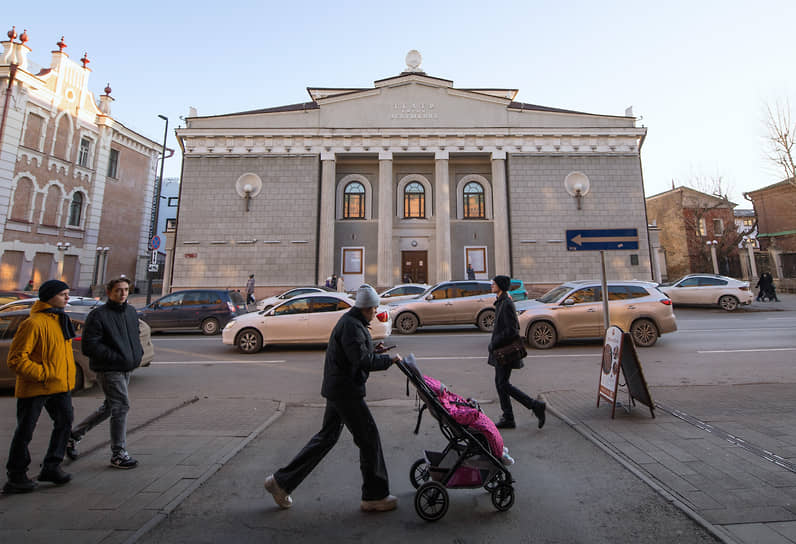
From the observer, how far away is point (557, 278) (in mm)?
25969

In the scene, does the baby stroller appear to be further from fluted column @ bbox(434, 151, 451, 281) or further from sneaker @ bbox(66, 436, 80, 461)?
fluted column @ bbox(434, 151, 451, 281)

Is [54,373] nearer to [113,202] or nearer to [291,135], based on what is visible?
[291,135]

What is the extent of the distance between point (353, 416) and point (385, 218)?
24087 mm

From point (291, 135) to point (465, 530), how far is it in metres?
27.9

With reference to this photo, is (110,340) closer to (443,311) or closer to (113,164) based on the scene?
(443,311)

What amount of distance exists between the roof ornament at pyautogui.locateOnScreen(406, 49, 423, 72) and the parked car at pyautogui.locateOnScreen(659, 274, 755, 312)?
80.2 ft

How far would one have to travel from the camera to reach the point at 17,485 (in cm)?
341

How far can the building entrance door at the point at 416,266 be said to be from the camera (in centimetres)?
2781

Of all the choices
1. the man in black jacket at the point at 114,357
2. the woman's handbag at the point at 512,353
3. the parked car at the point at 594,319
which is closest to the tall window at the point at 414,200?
the parked car at the point at 594,319

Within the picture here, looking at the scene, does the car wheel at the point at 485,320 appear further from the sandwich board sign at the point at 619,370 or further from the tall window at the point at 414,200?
the tall window at the point at 414,200

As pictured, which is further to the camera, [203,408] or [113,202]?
[113,202]

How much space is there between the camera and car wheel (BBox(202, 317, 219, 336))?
14.3 metres

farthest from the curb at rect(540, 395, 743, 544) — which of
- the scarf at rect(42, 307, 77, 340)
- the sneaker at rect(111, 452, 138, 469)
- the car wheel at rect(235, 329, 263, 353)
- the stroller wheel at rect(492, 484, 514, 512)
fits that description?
the car wheel at rect(235, 329, 263, 353)

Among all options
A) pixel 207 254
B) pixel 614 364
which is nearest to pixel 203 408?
pixel 614 364
